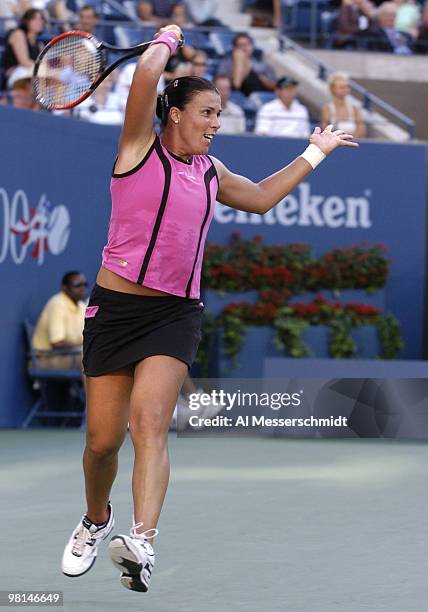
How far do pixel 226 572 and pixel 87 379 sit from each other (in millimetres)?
1029

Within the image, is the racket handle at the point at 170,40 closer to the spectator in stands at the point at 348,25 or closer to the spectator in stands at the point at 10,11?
the spectator in stands at the point at 10,11

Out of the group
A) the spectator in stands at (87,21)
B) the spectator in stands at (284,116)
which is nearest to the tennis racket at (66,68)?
the spectator in stands at (87,21)

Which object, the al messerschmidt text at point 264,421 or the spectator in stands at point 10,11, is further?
the spectator in stands at point 10,11

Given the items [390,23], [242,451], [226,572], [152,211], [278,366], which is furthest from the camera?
[390,23]

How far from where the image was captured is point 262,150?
547 inches

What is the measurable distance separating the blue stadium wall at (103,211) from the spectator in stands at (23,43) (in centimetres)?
84

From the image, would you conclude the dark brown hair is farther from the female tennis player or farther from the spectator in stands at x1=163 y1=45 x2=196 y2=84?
the spectator in stands at x1=163 y1=45 x2=196 y2=84

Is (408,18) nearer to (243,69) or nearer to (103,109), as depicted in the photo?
(243,69)

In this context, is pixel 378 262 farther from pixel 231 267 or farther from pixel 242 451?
pixel 242 451

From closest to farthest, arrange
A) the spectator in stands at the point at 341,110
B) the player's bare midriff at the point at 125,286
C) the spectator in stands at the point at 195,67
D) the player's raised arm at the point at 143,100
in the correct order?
the player's raised arm at the point at 143,100 → the player's bare midriff at the point at 125,286 → the spectator in stands at the point at 195,67 → the spectator in stands at the point at 341,110

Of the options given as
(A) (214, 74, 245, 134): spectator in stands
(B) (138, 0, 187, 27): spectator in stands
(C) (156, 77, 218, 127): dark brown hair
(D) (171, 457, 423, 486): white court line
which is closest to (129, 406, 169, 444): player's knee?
(C) (156, 77, 218, 127): dark brown hair

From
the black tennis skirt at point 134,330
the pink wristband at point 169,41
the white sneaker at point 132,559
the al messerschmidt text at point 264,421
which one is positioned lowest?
the al messerschmidt text at point 264,421

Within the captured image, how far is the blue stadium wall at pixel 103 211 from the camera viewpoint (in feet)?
38.7

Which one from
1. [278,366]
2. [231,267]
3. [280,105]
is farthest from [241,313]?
[280,105]
